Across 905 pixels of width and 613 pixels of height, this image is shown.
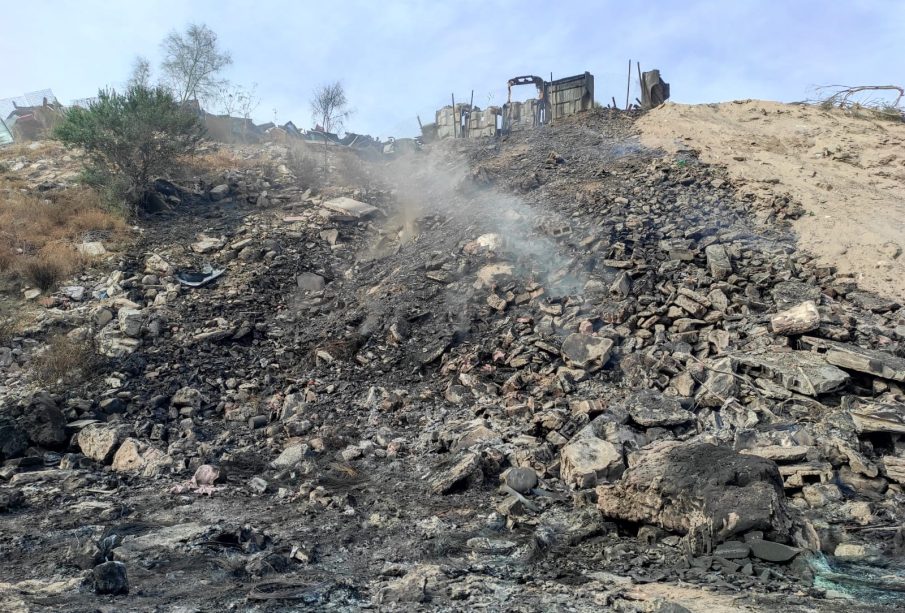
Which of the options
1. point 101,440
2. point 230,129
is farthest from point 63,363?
point 230,129

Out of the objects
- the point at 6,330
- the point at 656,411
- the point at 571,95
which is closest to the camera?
the point at 656,411

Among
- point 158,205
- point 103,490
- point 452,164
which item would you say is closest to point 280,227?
point 158,205

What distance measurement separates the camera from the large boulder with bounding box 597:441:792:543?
314 centimetres

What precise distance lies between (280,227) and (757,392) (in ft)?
28.5

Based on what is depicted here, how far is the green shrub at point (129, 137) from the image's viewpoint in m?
11.2

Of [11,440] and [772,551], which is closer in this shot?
[772,551]

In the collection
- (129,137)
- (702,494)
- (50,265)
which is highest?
(129,137)

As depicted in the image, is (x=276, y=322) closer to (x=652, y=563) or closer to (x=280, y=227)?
(x=280, y=227)

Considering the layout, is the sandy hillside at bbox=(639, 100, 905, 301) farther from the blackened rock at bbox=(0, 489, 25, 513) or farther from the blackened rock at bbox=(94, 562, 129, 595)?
the blackened rock at bbox=(0, 489, 25, 513)

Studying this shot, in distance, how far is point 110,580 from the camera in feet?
9.34

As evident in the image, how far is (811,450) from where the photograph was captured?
424 cm

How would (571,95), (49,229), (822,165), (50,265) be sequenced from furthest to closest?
(571,95)
(49,229)
(822,165)
(50,265)

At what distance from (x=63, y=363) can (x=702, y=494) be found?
6.82 meters

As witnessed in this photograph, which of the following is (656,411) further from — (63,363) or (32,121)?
(32,121)
